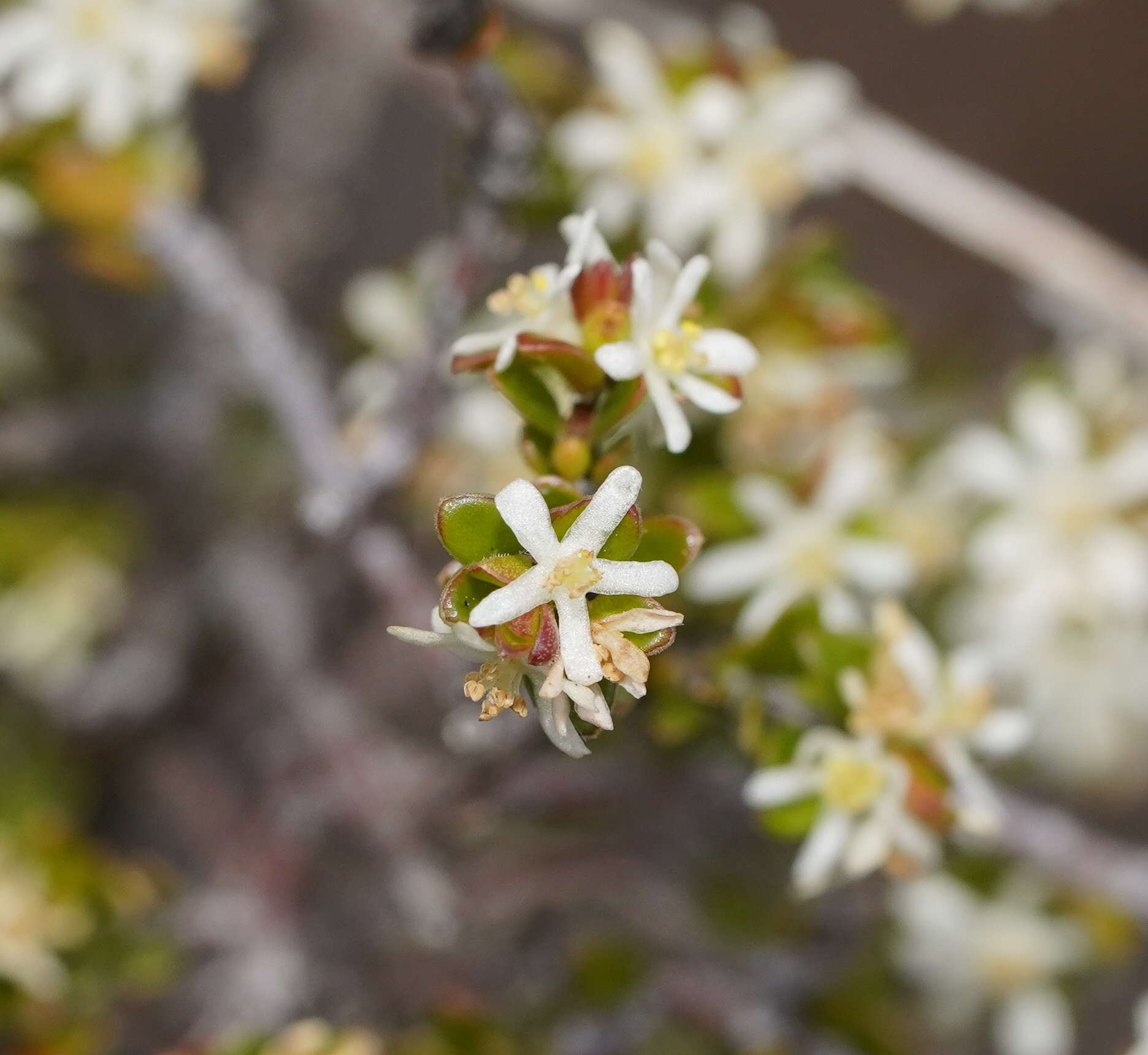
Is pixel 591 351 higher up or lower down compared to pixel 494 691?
higher up

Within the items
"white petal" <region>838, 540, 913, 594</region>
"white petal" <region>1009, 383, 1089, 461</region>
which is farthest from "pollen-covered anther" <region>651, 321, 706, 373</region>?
"white petal" <region>1009, 383, 1089, 461</region>

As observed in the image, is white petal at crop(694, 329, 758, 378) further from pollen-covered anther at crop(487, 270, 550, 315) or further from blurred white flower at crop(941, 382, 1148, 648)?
blurred white flower at crop(941, 382, 1148, 648)

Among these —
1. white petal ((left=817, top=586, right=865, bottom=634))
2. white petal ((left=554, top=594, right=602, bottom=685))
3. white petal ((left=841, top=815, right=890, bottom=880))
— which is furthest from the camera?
white petal ((left=817, top=586, right=865, bottom=634))

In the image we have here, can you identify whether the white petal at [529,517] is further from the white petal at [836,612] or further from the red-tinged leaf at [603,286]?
the white petal at [836,612]

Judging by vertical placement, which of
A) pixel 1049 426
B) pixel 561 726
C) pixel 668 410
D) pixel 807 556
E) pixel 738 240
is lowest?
pixel 561 726

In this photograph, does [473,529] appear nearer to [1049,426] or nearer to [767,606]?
[767,606]

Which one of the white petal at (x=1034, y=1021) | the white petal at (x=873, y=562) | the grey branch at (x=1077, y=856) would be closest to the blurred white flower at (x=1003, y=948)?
the white petal at (x=1034, y=1021)

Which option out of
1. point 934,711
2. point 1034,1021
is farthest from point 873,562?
point 1034,1021
